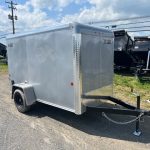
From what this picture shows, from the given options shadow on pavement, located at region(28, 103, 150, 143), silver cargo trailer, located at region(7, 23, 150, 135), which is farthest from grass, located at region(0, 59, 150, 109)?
silver cargo trailer, located at region(7, 23, 150, 135)

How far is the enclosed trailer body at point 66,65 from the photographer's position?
588 centimetres

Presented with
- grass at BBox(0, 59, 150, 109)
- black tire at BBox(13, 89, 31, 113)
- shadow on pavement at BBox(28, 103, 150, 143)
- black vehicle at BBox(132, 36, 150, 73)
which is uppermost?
black vehicle at BBox(132, 36, 150, 73)

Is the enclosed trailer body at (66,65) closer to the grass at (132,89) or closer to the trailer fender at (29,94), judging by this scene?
the trailer fender at (29,94)

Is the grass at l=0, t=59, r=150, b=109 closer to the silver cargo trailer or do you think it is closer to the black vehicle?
the black vehicle

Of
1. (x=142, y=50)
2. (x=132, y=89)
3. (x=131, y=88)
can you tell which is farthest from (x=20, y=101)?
(x=142, y=50)

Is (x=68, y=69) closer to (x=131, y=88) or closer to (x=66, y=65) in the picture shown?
(x=66, y=65)

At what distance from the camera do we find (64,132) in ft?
20.3

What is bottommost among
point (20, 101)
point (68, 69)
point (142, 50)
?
point (20, 101)

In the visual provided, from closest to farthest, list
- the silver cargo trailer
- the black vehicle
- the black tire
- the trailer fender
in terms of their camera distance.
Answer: the silver cargo trailer, the trailer fender, the black tire, the black vehicle

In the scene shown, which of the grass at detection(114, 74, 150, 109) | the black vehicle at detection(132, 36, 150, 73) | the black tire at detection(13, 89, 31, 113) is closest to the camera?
the black tire at detection(13, 89, 31, 113)

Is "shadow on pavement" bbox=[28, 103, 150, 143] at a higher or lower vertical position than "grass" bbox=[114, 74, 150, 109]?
higher

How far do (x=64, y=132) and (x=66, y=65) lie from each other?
1.60 metres

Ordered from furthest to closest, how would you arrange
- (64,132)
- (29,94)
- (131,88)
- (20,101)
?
(131,88), (20,101), (29,94), (64,132)

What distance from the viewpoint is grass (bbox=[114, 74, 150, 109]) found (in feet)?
30.2
